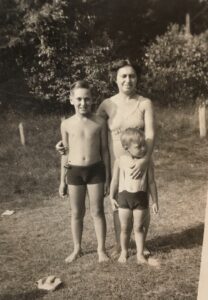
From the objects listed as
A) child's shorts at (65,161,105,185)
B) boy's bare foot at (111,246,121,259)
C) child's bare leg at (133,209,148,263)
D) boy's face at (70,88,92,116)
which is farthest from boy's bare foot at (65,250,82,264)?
boy's face at (70,88,92,116)

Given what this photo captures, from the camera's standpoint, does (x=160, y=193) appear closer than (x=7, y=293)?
No

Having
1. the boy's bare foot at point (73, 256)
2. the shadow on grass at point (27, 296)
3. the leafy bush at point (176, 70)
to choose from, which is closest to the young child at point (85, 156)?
the boy's bare foot at point (73, 256)

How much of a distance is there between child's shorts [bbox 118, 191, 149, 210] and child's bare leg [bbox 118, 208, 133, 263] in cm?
6

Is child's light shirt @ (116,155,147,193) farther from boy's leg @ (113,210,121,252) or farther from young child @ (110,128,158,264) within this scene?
boy's leg @ (113,210,121,252)

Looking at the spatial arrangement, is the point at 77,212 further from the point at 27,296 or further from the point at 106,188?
the point at 27,296

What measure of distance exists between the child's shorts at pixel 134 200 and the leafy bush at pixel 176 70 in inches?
451

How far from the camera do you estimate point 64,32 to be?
1519 cm

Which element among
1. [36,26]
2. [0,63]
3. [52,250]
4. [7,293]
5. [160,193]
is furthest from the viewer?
[0,63]

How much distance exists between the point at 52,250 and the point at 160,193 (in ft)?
9.16

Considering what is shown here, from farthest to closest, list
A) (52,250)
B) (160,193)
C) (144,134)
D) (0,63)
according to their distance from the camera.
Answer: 1. (0,63)
2. (160,193)
3. (52,250)
4. (144,134)

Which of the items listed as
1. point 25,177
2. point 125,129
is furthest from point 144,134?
point 25,177

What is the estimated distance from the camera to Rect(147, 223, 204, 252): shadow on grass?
18.0 feet

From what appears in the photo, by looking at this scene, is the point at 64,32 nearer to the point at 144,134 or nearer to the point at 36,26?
the point at 36,26

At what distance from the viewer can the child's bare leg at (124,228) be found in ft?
16.2
